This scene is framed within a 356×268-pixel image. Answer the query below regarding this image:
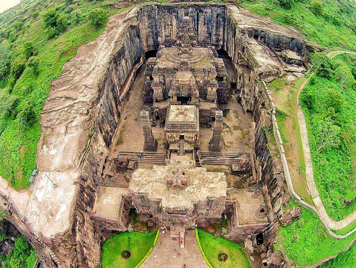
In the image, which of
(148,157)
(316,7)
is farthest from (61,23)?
(316,7)

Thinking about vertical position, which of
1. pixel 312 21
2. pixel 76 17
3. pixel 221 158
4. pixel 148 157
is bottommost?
pixel 221 158

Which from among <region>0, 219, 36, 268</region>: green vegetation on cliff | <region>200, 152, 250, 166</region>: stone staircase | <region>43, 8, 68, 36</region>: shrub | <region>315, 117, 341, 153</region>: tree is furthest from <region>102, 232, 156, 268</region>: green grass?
<region>43, 8, 68, 36</region>: shrub

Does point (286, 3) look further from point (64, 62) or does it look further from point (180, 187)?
point (180, 187)

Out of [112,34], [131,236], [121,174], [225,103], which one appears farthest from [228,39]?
[131,236]

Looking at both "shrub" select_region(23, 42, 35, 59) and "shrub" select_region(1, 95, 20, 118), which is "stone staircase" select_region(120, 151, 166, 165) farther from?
"shrub" select_region(23, 42, 35, 59)

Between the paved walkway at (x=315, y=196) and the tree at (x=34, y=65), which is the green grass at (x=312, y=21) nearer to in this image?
the paved walkway at (x=315, y=196)

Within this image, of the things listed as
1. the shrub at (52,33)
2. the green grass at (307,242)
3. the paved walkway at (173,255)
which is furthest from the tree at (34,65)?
the green grass at (307,242)
